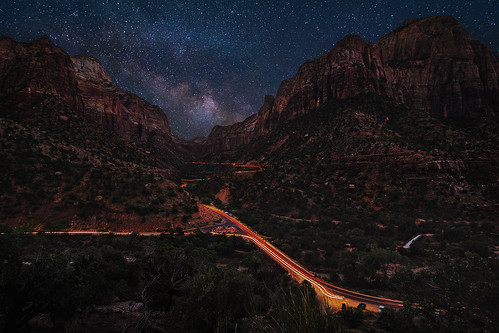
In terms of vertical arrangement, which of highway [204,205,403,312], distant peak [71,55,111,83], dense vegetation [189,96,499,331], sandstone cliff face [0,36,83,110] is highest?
distant peak [71,55,111,83]

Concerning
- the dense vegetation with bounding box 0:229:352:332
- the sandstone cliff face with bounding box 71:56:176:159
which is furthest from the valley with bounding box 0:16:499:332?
the sandstone cliff face with bounding box 71:56:176:159

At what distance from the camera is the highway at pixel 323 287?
14.4 meters

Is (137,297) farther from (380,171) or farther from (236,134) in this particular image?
(236,134)

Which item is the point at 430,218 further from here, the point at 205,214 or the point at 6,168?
the point at 6,168

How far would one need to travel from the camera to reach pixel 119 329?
26.4 ft

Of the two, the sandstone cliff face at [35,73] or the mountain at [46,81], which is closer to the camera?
the sandstone cliff face at [35,73]

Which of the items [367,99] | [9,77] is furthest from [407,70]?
[9,77]

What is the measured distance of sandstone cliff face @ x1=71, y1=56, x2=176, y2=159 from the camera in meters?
87.2

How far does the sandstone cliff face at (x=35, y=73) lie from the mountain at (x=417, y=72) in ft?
247

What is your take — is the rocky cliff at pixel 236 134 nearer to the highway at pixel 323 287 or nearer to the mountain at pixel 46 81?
the mountain at pixel 46 81

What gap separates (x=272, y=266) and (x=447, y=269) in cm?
1377

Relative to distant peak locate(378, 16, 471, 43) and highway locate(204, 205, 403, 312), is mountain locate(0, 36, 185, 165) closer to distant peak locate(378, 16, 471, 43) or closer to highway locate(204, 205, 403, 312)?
highway locate(204, 205, 403, 312)

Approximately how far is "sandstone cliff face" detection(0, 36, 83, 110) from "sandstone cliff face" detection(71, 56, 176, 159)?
2382 cm

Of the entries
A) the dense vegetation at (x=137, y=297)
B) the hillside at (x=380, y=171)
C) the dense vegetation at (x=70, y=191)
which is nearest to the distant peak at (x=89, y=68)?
the dense vegetation at (x=70, y=191)
